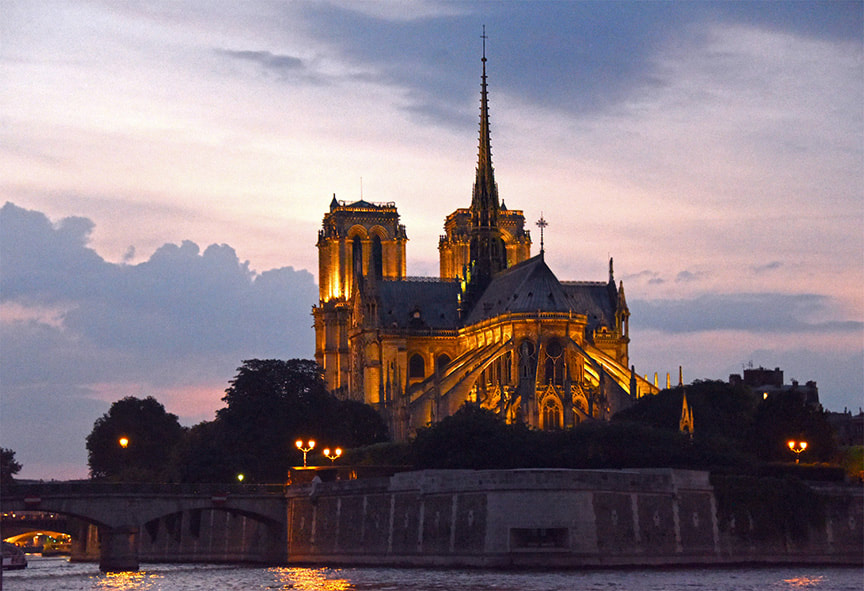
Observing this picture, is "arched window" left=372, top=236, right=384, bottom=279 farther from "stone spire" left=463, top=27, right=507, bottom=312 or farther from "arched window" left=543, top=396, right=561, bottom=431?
"arched window" left=543, top=396, right=561, bottom=431

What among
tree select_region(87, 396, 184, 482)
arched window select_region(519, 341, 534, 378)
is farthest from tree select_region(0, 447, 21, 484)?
arched window select_region(519, 341, 534, 378)

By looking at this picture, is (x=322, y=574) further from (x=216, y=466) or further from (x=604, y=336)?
(x=604, y=336)

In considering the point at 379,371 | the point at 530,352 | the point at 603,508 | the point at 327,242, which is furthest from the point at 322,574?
the point at 327,242

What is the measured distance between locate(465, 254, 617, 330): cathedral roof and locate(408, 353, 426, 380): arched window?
5.25 meters

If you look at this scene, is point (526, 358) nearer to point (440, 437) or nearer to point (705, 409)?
point (705, 409)

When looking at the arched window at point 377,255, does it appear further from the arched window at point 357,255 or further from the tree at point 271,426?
the tree at point 271,426

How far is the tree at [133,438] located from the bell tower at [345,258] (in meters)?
21.0

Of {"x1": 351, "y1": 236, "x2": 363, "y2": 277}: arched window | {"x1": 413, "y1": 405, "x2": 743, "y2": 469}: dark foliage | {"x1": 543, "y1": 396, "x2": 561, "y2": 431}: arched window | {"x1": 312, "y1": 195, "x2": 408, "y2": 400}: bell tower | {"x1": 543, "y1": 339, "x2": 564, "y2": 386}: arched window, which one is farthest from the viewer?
{"x1": 351, "y1": 236, "x2": 363, "y2": 277}: arched window

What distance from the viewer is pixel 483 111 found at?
154 m

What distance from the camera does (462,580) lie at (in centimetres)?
6481

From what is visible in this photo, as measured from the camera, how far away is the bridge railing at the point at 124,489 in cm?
8050

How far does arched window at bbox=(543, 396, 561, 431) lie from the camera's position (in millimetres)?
120750

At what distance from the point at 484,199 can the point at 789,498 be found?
7477 centimetres

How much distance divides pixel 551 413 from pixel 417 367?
25.9 metres
